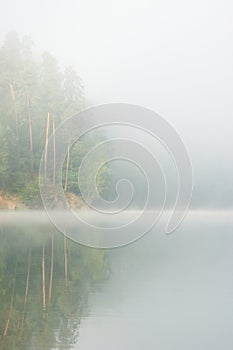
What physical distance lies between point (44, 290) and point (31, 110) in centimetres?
4046

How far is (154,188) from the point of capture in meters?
75.4

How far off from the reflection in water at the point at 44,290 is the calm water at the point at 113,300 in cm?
1

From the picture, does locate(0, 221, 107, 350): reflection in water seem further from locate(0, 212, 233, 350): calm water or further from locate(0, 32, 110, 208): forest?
locate(0, 32, 110, 208): forest

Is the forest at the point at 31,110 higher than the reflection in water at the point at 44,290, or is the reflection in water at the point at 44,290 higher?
the forest at the point at 31,110

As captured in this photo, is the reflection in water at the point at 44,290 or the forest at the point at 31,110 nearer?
the reflection in water at the point at 44,290

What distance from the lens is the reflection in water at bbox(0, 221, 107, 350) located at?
812 centimetres

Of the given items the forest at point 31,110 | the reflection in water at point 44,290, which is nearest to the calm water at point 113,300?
the reflection in water at point 44,290

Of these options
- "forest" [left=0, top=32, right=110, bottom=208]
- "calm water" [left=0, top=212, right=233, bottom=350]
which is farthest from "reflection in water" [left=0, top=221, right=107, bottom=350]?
"forest" [left=0, top=32, right=110, bottom=208]

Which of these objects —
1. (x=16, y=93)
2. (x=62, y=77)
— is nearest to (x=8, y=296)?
(x=16, y=93)

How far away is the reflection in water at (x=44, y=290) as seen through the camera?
812 cm

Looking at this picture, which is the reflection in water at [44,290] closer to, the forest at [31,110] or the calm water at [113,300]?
the calm water at [113,300]

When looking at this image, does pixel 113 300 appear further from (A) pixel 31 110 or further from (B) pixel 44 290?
(A) pixel 31 110

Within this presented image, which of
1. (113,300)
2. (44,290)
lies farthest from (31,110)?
(113,300)

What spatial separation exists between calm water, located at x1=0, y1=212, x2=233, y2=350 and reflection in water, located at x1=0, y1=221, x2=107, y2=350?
1 cm
